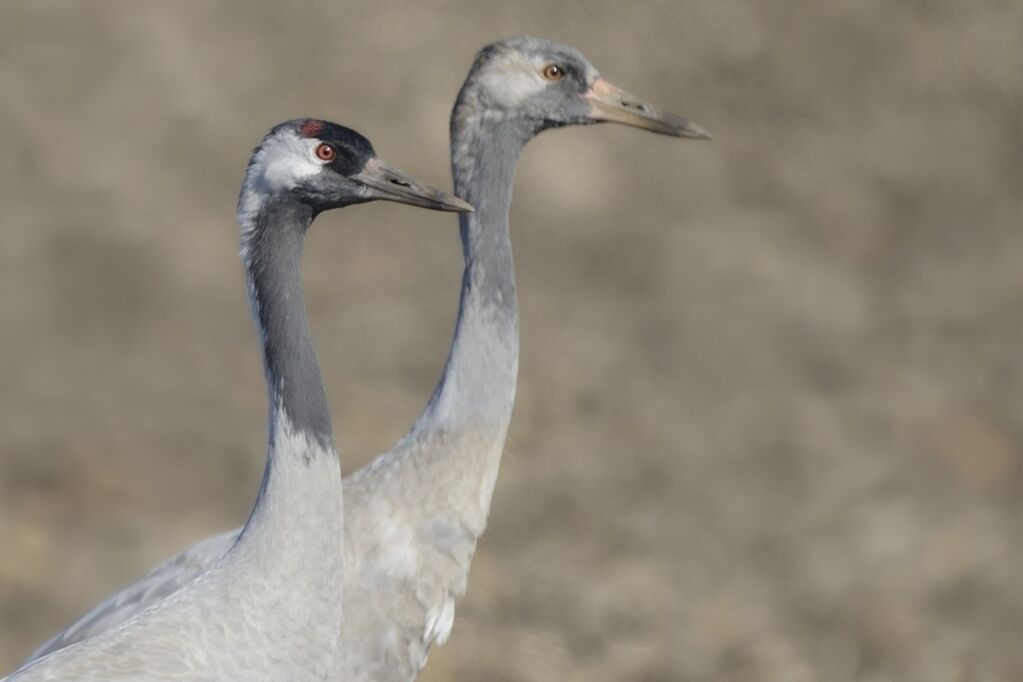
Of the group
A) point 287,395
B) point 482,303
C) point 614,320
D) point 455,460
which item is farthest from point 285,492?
point 614,320

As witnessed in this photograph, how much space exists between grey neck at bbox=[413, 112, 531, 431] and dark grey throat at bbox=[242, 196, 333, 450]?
706 mm

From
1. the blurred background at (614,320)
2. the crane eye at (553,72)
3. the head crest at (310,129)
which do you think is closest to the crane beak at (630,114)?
the crane eye at (553,72)

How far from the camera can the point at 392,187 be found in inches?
195

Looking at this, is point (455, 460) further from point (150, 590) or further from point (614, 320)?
point (614, 320)

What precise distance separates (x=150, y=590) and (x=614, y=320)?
7.71 meters

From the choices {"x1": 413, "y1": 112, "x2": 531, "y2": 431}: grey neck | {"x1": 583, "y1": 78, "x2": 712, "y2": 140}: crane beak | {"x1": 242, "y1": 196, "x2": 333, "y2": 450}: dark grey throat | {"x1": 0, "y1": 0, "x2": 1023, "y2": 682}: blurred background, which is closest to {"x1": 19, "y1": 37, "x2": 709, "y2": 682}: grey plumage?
{"x1": 413, "y1": 112, "x2": 531, "y2": 431}: grey neck

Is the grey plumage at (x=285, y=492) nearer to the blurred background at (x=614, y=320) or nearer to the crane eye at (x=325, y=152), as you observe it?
the crane eye at (x=325, y=152)

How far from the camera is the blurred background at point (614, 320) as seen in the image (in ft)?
33.0

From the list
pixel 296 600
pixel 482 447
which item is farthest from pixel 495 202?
pixel 296 600

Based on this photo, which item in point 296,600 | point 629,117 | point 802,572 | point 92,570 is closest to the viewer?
point 296,600

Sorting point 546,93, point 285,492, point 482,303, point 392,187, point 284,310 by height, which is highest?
point 546,93

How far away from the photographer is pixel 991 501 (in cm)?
1159

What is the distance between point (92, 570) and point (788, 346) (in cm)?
509

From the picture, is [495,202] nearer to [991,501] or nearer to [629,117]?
[629,117]
